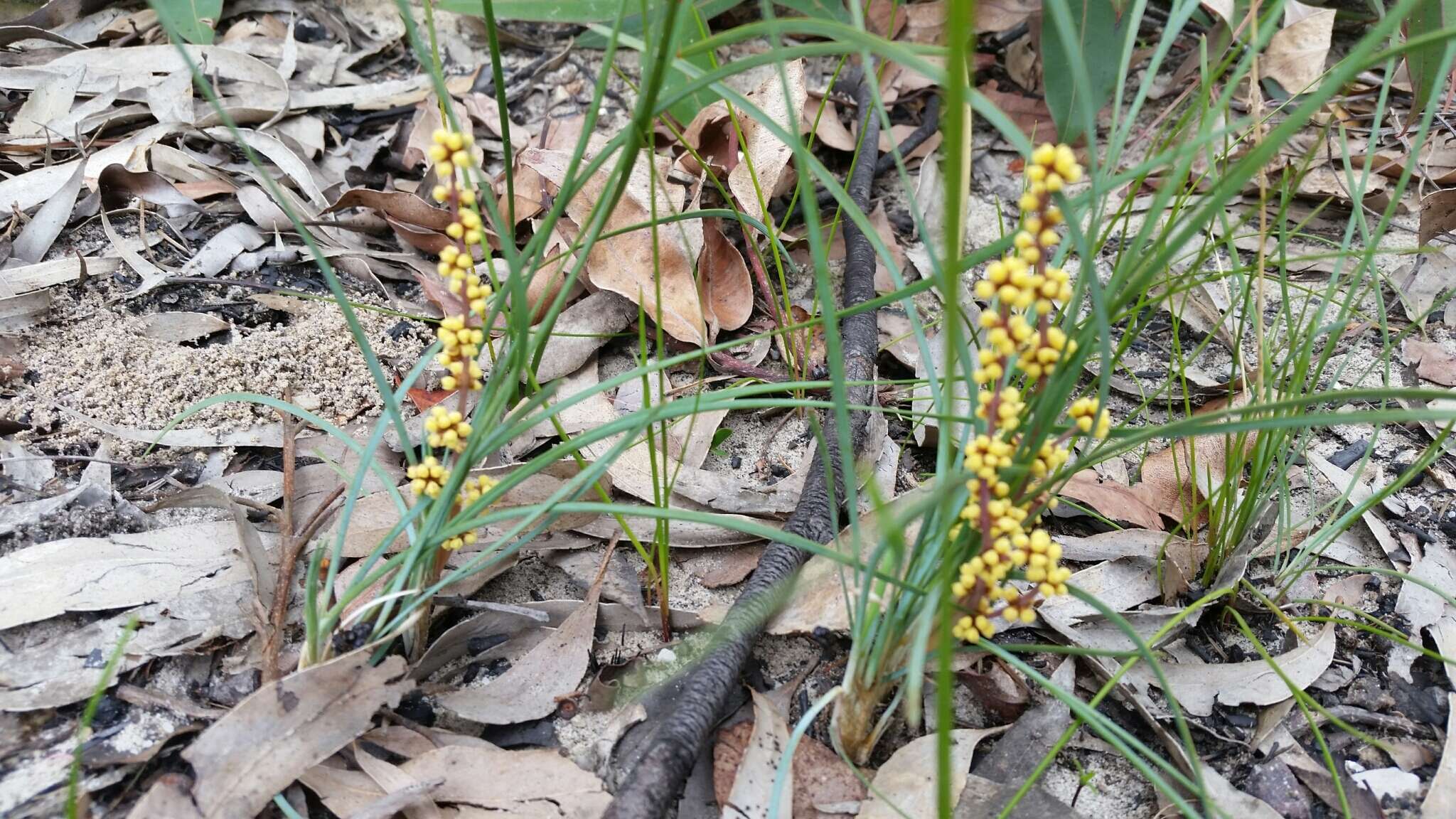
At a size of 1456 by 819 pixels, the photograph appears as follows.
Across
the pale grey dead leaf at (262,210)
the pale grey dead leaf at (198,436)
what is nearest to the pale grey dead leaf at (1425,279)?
the pale grey dead leaf at (198,436)

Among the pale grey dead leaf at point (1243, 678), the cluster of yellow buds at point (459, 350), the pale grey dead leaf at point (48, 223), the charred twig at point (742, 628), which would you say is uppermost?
the cluster of yellow buds at point (459, 350)

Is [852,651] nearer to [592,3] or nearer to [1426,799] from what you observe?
[1426,799]

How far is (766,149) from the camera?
1879 mm

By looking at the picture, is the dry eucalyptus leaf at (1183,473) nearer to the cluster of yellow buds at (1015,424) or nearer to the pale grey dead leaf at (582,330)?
the cluster of yellow buds at (1015,424)

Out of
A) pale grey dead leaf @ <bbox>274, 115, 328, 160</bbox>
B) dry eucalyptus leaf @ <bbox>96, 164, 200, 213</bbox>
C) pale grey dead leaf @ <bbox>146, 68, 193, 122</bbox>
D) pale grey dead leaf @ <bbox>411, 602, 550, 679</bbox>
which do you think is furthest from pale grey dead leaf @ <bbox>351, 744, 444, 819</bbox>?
pale grey dead leaf @ <bbox>146, 68, 193, 122</bbox>

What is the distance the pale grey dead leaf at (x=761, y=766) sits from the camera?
1063 mm

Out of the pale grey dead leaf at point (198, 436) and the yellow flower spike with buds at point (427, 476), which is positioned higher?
the yellow flower spike with buds at point (427, 476)

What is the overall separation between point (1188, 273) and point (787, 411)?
72cm

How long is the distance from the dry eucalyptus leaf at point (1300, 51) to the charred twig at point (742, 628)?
1066mm

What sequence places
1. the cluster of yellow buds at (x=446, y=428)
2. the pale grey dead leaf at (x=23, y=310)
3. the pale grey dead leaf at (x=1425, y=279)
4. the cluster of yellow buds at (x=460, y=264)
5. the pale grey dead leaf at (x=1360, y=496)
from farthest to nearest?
1. the pale grey dead leaf at (x=1425, y=279)
2. the pale grey dead leaf at (x=23, y=310)
3. the pale grey dead leaf at (x=1360, y=496)
4. the cluster of yellow buds at (x=446, y=428)
5. the cluster of yellow buds at (x=460, y=264)

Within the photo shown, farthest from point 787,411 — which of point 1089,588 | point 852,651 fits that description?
point 852,651

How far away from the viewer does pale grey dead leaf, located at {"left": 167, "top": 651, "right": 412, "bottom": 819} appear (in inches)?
38.0

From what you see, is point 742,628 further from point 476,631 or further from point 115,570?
point 115,570

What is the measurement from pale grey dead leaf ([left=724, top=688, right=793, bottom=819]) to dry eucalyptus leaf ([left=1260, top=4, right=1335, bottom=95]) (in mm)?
1662
